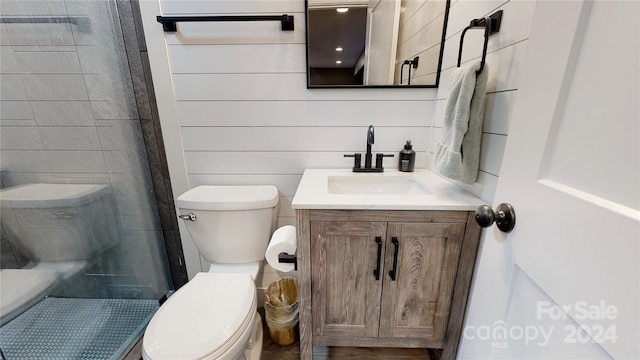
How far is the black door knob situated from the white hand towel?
12.6 inches

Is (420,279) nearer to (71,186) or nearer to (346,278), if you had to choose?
(346,278)

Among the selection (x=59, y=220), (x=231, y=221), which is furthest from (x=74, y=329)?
(x=231, y=221)

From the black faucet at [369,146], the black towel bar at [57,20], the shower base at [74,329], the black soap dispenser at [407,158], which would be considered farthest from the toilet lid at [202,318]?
the black towel bar at [57,20]

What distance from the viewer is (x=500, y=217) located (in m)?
0.57

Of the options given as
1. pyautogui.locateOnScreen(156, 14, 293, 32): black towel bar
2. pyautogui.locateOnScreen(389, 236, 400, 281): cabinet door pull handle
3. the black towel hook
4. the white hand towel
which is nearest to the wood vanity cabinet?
pyautogui.locateOnScreen(389, 236, 400, 281): cabinet door pull handle

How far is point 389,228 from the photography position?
901 mm

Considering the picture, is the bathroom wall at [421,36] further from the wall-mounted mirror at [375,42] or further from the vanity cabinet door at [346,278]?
the vanity cabinet door at [346,278]

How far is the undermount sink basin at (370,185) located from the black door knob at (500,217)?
2.12 ft

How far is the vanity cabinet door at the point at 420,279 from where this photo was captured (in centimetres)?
90

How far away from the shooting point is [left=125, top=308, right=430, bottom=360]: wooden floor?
1.24 metres

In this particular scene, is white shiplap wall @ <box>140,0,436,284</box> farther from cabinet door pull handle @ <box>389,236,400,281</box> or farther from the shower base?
the shower base


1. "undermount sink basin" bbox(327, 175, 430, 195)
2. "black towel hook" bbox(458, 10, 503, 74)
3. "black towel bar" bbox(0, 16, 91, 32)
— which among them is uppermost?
"black towel bar" bbox(0, 16, 91, 32)

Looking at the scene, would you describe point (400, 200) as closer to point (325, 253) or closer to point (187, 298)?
point (325, 253)

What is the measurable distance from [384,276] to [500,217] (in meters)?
0.52
